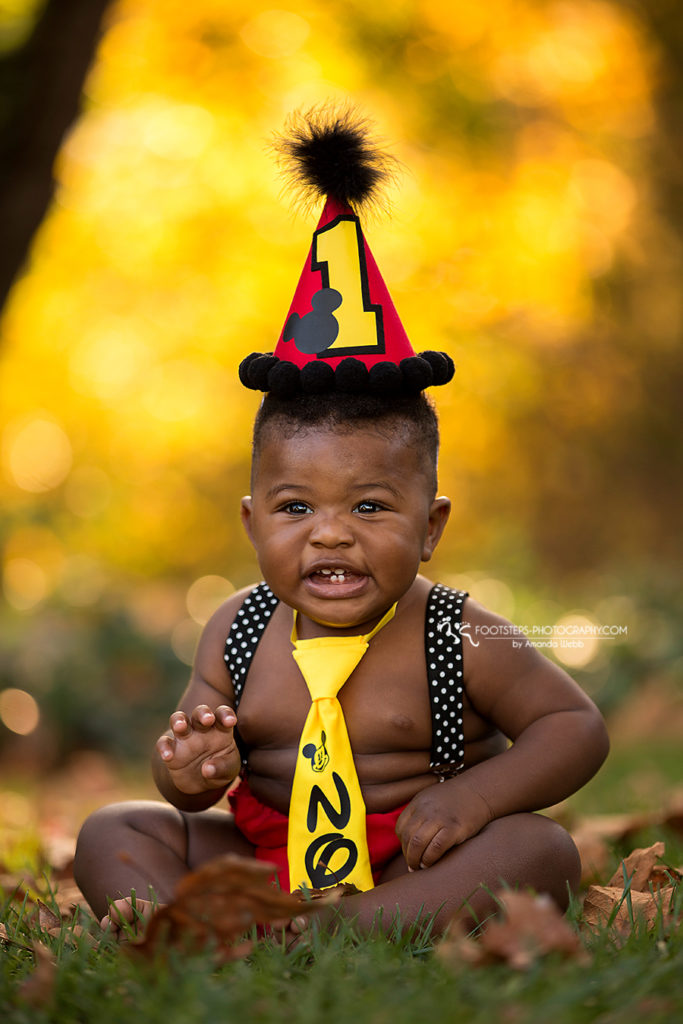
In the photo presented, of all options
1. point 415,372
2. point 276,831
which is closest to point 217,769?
point 276,831

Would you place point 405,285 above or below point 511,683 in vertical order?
above

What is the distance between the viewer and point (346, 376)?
2334 mm

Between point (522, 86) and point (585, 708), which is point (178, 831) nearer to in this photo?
point (585, 708)

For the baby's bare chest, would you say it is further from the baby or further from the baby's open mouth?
the baby's open mouth

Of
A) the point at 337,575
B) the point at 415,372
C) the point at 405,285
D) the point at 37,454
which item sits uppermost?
the point at 405,285

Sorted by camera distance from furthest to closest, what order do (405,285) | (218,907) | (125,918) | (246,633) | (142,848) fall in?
(405,285)
(246,633)
(142,848)
(125,918)
(218,907)

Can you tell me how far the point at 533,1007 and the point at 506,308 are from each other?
1177 centimetres

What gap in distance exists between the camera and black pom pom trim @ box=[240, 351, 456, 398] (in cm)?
234

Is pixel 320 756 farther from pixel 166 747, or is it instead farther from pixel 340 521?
pixel 340 521

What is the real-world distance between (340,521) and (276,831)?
773 mm

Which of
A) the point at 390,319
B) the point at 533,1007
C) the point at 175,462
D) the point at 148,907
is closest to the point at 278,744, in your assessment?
the point at 148,907

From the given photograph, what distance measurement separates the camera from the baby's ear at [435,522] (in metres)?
2.53

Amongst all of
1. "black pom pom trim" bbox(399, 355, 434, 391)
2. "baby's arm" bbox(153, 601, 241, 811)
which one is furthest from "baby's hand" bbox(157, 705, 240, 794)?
"black pom pom trim" bbox(399, 355, 434, 391)

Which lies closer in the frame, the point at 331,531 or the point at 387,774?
the point at 331,531
